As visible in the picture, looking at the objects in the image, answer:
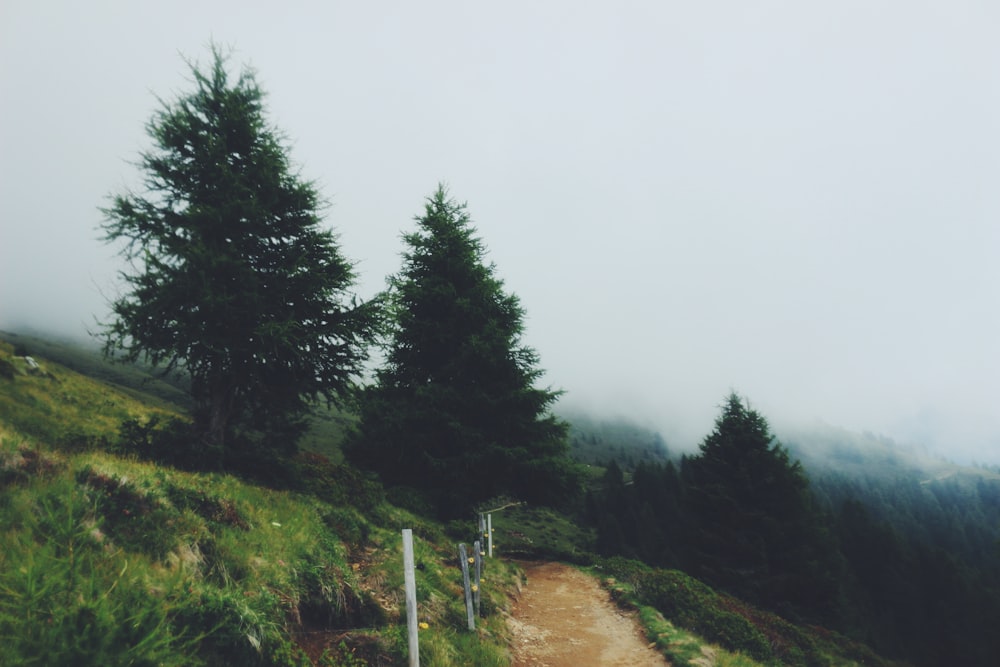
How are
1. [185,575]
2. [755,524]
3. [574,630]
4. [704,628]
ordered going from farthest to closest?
[755,524], [704,628], [574,630], [185,575]

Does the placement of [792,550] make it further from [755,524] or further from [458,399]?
[458,399]

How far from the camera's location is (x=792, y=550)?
71.2 feet

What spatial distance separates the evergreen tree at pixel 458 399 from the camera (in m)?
15.1

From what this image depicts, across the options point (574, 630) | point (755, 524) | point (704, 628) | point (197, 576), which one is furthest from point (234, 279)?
point (755, 524)

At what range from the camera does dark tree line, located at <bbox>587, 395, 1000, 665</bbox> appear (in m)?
21.5

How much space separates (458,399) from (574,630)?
770cm

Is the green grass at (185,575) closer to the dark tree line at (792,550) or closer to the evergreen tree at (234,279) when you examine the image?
the evergreen tree at (234,279)

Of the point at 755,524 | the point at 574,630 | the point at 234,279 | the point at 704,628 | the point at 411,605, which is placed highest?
the point at 234,279

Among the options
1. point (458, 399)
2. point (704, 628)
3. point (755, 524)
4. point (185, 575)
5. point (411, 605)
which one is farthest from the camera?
point (755, 524)

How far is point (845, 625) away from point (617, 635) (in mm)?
23032

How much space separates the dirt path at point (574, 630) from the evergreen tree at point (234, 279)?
318 inches

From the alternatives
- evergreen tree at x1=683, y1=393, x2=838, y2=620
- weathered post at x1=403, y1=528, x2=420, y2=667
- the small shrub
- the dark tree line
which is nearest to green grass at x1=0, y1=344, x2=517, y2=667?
weathered post at x1=403, y1=528, x2=420, y2=667

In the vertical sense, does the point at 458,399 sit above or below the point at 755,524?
above

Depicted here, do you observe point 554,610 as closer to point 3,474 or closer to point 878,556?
point 3,474
